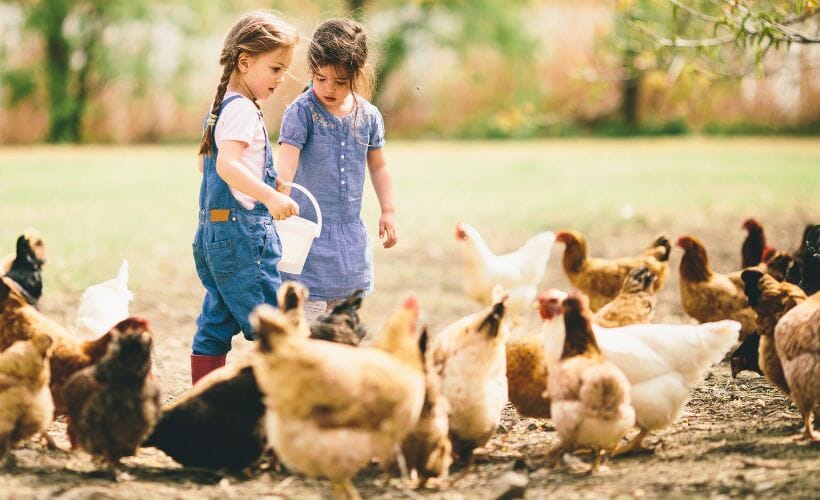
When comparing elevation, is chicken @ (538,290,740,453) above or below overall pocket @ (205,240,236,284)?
below

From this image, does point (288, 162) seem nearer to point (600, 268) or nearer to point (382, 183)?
point (382, 183)

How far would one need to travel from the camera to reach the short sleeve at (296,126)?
4.80 metres

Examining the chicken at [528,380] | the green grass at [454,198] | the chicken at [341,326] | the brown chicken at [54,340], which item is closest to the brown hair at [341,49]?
the chicken at [341,326]

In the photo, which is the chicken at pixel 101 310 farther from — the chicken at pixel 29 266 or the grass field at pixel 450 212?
the grass field at pixel 450 212

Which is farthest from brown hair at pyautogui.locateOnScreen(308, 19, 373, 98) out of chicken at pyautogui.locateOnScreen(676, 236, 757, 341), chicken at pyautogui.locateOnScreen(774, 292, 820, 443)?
chicken at pyautogui.locateOnScreen(676, 236, 757, 341)

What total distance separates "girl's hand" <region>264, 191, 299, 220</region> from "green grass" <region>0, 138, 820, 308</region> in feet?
14.2

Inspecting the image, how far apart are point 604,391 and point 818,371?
0.90m

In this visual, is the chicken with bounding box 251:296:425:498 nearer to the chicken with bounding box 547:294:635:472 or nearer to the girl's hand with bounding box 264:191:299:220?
the chicken with bounding box 547:294:635:472

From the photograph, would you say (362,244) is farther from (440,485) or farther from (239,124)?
(440,485)

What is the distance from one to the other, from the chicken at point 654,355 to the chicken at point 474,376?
262mm

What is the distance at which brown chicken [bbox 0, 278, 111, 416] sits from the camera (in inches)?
159

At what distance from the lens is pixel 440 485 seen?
12.5ft

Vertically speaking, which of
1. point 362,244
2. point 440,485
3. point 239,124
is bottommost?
point 440,485

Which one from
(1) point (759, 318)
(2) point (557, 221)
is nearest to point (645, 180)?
(2) point (557, 221)
